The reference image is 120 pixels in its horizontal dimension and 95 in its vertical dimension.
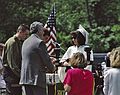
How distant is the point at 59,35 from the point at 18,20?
2.71 m

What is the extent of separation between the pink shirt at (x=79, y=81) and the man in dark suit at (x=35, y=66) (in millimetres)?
544

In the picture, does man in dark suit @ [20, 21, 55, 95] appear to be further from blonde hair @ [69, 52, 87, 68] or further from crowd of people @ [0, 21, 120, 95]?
blonde hair @ [69, 52, 87, 68]

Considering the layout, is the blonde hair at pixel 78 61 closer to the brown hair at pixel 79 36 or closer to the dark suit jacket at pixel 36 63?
the dark suit jacket at pixel 36 63

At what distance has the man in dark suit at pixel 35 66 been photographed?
928cm

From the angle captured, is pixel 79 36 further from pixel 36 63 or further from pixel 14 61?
pixel 36 63

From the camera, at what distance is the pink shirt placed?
882cm

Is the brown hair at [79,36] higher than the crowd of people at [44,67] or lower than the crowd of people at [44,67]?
higher

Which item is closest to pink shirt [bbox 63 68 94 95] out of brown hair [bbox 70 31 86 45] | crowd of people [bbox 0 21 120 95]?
crowd of people [bbox 0 21 120 95]

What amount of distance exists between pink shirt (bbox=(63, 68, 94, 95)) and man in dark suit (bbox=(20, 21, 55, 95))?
0.54 metres

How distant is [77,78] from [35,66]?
0.88 m

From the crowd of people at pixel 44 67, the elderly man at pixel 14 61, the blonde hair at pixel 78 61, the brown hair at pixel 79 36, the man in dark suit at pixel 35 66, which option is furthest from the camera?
the elderly man at pixel 14 61

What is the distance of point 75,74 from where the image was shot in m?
8.82

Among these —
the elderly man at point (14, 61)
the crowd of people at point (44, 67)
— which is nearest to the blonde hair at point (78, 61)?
the crowd of people at point (44, 67)

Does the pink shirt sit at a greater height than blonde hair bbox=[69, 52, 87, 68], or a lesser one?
lesser
